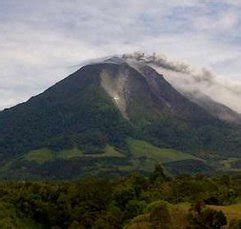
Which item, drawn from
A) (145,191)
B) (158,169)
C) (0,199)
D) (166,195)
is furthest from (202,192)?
(0,199)

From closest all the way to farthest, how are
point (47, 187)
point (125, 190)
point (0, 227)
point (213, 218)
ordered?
1. point (213, 218)
2. point (0, 227)
3. point (125, 190)
4. point (47, 187)

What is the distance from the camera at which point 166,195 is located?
11406cm

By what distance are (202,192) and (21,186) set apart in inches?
1864

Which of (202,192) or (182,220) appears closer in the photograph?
(182,220)

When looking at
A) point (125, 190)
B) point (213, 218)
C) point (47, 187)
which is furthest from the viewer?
point (47, 187)

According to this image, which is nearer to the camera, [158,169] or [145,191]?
[145,191]

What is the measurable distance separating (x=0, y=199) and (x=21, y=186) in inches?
554

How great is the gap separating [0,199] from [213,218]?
6486 cm

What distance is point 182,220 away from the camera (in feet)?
256

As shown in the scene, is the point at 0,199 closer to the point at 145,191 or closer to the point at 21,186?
the point at 21,186

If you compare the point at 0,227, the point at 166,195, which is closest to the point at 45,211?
the point at 0,227

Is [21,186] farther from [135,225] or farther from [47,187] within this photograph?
[135,225]

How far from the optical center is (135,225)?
257 ft

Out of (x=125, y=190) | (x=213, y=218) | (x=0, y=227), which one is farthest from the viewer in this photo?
(x=125, y=190)
